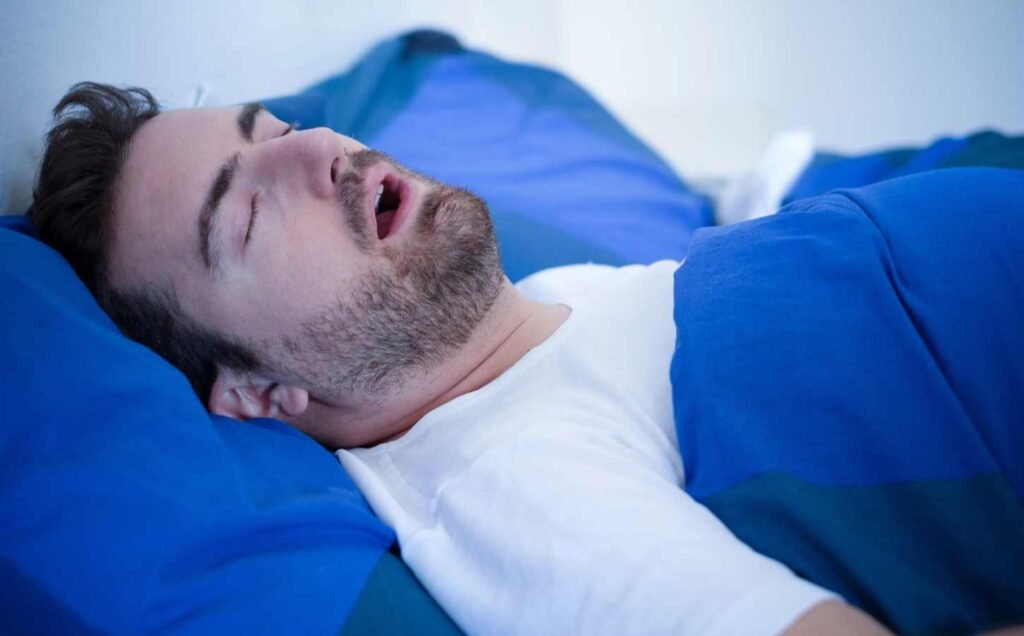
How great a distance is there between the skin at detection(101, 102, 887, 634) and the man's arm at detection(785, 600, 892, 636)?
0.43 meters

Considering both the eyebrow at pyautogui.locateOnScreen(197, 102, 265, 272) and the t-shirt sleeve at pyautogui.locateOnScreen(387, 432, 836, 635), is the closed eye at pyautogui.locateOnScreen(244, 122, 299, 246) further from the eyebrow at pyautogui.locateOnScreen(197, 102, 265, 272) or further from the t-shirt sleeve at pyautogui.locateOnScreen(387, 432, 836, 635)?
the t-shirt sleeve at pyautogui.locateOnScreen(387, 432, 836, 635)

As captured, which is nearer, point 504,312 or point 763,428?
point 763,428

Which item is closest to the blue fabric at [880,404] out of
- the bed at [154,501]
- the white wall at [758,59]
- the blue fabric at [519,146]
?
the bed at [154,501]

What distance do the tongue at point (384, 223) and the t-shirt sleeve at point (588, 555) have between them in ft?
1.09

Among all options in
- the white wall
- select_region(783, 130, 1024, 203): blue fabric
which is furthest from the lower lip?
the white wall

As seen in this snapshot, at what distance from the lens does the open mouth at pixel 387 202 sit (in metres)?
0.96

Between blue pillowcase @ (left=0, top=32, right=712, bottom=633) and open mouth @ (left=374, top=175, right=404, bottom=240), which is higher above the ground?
open mouth @ (left=374, top=175, right=404, bottom=240)

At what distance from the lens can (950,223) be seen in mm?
794

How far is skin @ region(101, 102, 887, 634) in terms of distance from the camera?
835mm

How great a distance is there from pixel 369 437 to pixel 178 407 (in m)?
0.27

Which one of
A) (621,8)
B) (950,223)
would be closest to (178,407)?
(950,223)

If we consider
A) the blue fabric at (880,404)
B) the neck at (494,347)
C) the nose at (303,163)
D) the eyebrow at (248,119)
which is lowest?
the neck at (494,347)

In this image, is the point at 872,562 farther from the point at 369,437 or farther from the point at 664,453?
the point at 369,437

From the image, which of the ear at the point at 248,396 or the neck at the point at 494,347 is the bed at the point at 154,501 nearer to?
the ear at the point at 248,396
